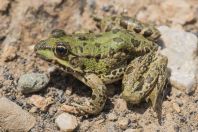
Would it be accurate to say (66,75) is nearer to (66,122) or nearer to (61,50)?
(61,50)

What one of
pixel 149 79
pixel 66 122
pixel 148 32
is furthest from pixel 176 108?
pixel 66 122

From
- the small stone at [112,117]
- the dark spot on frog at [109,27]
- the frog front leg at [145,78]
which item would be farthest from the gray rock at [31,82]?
the dark spot on frog at [109,27]

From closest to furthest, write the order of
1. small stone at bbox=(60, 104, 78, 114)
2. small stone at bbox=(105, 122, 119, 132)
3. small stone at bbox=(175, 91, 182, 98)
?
small stone at bbox=(105, 122, 119, 132), small stone at bbox=(60, 104, 78, 114), small stone at bbox=(175, 91, 182, 98)

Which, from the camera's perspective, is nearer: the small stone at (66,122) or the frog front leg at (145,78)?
the small stone at (66,122)

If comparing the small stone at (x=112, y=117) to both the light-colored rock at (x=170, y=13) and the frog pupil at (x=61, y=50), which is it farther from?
the light-colored rock at (x=170, y=13)

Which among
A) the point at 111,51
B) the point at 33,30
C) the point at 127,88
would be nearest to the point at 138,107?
the point at 127,88

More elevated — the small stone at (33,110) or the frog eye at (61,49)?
the frog eye at (61,49)

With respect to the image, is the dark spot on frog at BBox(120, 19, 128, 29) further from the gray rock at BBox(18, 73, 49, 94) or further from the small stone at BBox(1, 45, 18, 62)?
the small stone at BBox(1, 45, 18, 62)

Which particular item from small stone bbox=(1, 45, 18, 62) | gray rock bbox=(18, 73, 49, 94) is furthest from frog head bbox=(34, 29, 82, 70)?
small stone bbox=(1, 45, 18, 62)
